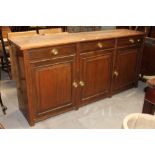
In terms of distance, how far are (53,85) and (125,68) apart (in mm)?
1055

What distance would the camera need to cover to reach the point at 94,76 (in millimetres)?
2236

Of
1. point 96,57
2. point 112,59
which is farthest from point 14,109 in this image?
point 112,59

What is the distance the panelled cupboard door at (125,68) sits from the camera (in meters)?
2.40

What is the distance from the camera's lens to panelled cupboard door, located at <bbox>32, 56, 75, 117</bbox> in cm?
183

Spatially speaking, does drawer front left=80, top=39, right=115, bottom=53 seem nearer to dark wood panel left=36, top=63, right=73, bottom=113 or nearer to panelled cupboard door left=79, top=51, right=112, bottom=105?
panelled cupboard door left=79, top=51, right=112, bottom=105

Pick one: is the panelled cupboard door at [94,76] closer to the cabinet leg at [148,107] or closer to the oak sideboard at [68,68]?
the oak sideboard at [68,68]

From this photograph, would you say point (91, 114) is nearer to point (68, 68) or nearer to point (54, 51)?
point (68, 68)

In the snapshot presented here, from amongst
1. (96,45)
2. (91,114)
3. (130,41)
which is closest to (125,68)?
(130,41)

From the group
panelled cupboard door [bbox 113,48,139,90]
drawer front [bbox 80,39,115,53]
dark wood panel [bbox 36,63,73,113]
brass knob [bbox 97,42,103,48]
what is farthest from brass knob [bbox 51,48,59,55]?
panelled cupboard door [bbox 113,48,139,90]

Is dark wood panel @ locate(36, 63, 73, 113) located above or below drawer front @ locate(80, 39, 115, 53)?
below

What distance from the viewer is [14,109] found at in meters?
2.29

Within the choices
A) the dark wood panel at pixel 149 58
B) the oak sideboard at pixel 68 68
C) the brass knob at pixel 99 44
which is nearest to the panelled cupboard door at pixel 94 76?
the oak sideboard at pixel 68 68

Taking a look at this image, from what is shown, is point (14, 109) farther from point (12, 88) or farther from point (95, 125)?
point (95, 125)

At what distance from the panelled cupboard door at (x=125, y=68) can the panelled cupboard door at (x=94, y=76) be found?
13 cm
